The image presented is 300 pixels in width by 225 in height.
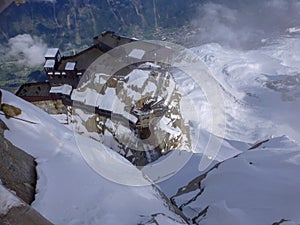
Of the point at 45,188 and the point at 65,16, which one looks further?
the point at 65,16

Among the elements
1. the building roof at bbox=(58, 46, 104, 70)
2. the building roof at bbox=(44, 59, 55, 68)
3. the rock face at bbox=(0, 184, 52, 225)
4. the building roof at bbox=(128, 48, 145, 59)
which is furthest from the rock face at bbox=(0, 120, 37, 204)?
the building roof at bbox=(128, 48, 145, 59)

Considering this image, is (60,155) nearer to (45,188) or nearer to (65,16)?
(45,188)

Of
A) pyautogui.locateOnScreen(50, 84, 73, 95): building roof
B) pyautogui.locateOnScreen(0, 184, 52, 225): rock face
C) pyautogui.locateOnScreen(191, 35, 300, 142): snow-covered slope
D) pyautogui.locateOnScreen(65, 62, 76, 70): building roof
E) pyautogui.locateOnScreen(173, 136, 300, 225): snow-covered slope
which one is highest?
pyautogui.locateOnScreen(0, 184, 52, 225): rock face

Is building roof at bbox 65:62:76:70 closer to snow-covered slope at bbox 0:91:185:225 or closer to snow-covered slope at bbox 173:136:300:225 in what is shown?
snow-covered slope at bbox 0:91:185:225

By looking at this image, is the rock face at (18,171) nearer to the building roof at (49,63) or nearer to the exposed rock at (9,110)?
the exposed rock at (9,110)

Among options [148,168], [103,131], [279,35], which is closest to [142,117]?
[103,131]
